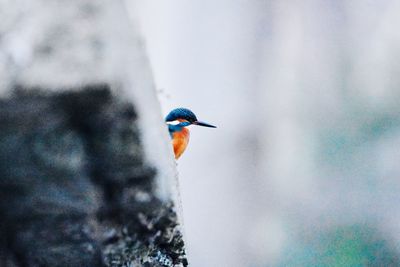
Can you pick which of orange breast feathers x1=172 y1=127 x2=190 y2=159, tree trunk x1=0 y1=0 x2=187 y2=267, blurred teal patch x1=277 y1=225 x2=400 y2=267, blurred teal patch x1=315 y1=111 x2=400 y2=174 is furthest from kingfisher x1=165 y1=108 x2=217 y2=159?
blurred teal patch x1=277 y1=225 x2=400 y2=267

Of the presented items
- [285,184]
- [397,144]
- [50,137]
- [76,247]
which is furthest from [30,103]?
[397,144]

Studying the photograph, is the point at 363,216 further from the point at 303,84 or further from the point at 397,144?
the point at 303,84

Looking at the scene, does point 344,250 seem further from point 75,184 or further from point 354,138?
point 75,184

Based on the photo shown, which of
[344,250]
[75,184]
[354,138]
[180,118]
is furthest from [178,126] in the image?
[344,250]

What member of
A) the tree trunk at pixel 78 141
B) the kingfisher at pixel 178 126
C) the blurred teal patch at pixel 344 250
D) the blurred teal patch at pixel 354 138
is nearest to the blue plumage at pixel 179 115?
the kingfisher at pixel 178 126

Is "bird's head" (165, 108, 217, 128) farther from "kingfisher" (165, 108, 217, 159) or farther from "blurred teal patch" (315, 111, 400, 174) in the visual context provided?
"blurred teal patch" (315, 111, 400, 174)

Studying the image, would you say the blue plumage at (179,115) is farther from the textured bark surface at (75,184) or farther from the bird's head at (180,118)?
the textured bark surface at (75,184)

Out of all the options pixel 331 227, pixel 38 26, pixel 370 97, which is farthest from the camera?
pixel 331 227
